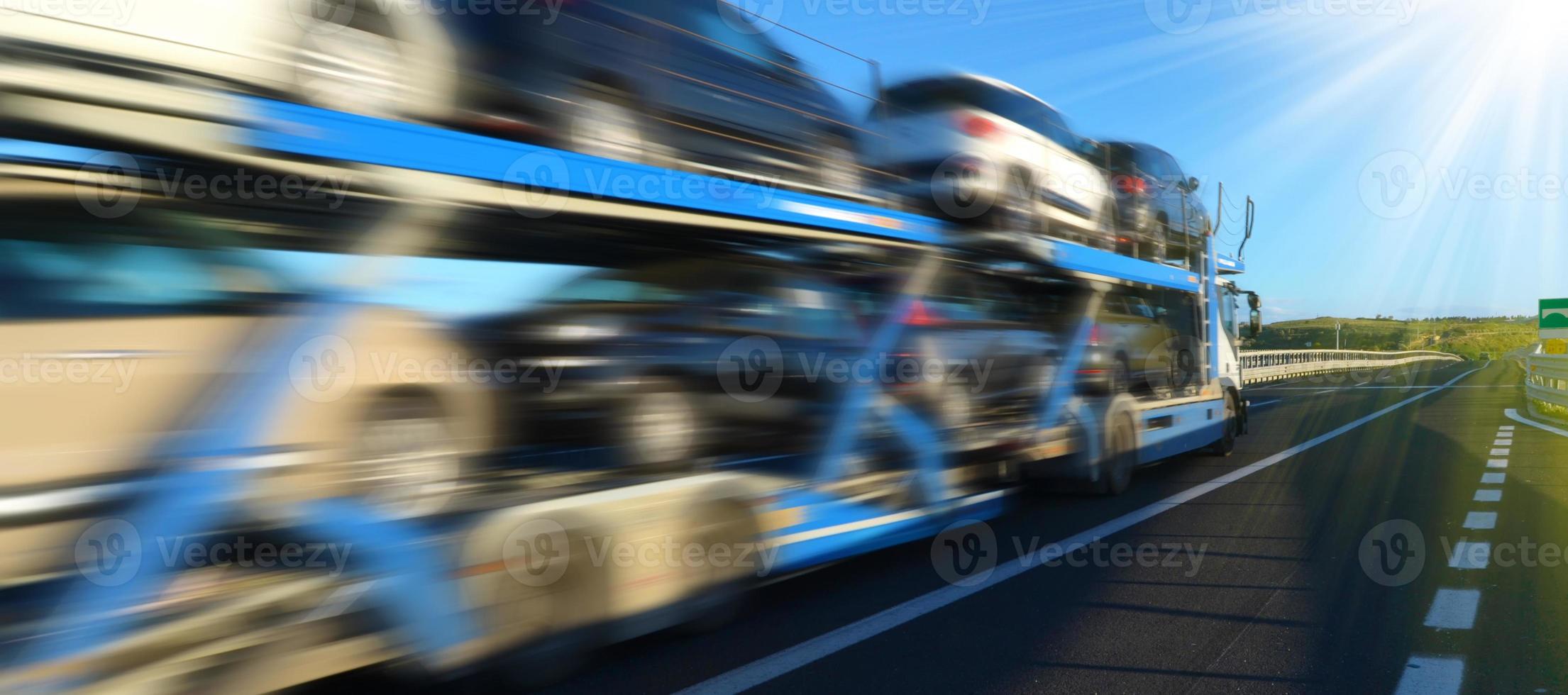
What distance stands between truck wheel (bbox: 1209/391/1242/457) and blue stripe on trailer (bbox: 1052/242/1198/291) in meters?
1.77

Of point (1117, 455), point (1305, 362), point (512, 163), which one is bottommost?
point (1117, 455)

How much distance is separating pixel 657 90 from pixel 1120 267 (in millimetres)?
6123

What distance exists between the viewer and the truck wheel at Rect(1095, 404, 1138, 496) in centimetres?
924

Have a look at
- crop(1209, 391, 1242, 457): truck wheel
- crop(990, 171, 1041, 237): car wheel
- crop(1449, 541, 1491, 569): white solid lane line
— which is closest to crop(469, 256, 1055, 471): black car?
crop(990, 171, 1041, 237): car wheel

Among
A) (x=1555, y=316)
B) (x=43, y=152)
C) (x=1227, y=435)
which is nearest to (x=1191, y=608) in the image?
(x=43, y=152)

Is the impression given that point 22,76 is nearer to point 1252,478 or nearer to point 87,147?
point 87,147

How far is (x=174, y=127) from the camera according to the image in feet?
9.58

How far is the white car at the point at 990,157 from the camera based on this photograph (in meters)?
7.06

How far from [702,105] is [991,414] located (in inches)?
149

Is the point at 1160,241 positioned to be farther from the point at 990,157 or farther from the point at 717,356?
the point at 717,356

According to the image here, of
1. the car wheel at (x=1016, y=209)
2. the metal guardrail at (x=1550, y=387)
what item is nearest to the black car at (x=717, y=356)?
the car wheel at (x=1016, y=209)

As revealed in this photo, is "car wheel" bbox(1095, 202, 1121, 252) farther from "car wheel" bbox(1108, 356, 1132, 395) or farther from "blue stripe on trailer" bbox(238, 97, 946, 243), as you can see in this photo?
"blue stripe on trailer" bbox(238, 97, 946, 243)

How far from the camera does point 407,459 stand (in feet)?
12.1

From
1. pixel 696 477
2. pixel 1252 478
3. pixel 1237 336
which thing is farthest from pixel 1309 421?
pixel 696 477
